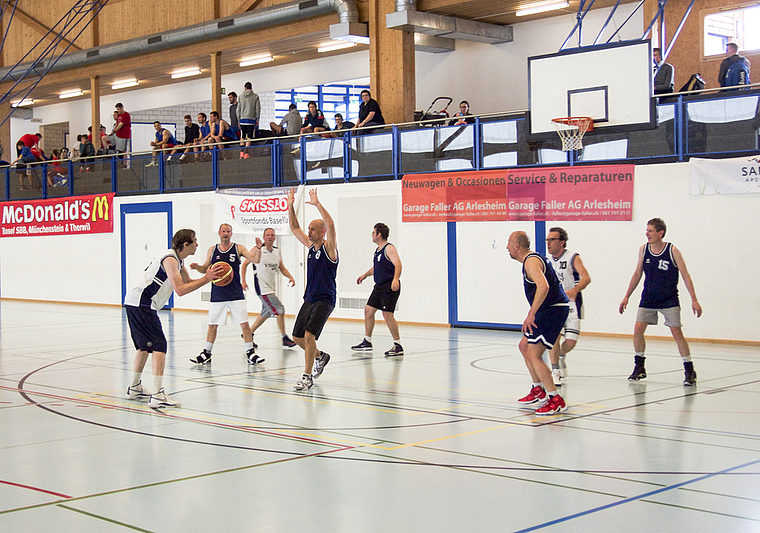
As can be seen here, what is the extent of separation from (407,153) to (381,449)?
506 inches

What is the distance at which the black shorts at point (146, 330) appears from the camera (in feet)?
30.9

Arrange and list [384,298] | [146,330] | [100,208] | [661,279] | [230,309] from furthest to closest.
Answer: [100,208] < [384,298] < [230,309] < [661,279] < [146,330]

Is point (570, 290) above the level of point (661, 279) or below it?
below

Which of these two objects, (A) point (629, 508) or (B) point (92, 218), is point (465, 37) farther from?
(A) point (629, 508)

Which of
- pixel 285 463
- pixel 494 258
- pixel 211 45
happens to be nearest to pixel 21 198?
pixel 211 45

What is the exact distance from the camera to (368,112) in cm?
2066

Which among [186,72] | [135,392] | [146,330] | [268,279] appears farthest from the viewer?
[186,72]

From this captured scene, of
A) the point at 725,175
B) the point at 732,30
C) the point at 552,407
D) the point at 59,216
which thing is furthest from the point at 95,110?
the point at 552,407

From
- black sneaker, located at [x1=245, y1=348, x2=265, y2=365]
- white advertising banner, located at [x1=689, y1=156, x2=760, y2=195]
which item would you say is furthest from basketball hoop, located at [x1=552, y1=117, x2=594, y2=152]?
black sneaker, located at [x1=245, y1=348, x2=265, y2=365]

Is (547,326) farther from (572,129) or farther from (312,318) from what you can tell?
(572,129)

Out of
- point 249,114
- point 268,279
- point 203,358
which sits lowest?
point 203,358

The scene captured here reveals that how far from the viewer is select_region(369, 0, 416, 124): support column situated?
2173 cm

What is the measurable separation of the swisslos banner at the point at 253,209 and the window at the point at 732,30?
1090 cm

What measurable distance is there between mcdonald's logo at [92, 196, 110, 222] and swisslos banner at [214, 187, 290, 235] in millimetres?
5392
